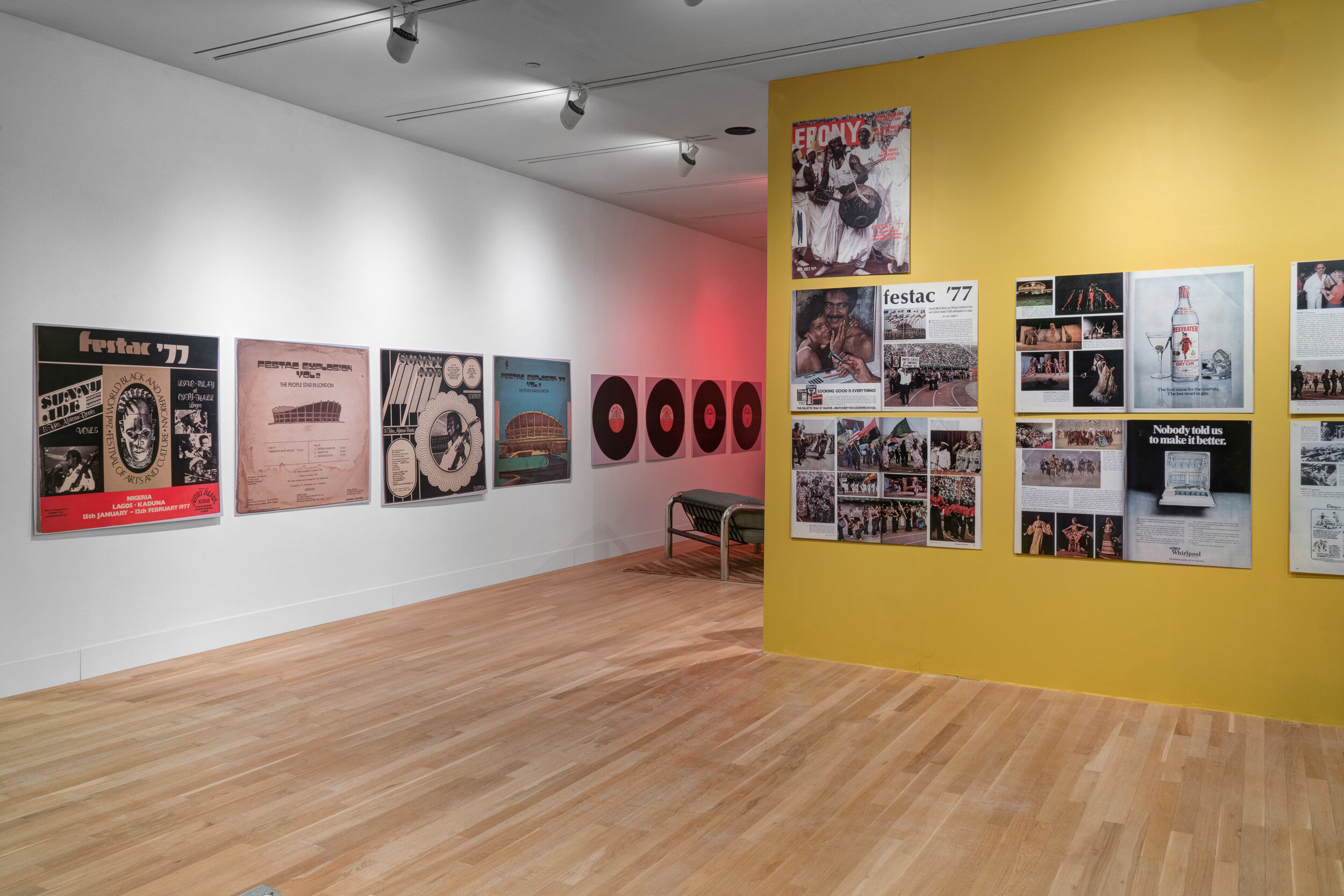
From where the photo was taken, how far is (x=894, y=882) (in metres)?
2.96

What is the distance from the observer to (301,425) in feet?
20.9

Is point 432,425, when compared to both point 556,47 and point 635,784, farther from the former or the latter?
point 635,784

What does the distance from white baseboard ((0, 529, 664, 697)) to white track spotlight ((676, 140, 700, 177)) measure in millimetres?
3528

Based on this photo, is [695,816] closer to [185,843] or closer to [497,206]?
[185,843]

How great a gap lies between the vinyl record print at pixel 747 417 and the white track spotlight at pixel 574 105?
19.6ft

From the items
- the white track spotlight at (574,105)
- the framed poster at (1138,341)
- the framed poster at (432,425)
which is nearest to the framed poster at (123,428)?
the framed poster at (432,425)

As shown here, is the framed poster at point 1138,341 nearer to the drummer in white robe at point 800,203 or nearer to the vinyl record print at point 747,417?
the drummer in white robe at point 800,203

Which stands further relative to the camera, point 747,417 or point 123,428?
point 747,417

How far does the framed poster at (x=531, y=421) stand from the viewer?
316 inches

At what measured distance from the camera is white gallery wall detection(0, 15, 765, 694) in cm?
501

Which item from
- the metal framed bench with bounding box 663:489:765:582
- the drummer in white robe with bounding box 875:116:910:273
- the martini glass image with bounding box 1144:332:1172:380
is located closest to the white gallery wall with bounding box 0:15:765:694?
the metal framed bench with bounding box 663:489:765:582

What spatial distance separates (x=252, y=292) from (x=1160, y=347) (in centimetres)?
Answer: 525

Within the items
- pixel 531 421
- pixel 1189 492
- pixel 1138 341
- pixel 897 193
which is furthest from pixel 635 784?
pixel 531 421

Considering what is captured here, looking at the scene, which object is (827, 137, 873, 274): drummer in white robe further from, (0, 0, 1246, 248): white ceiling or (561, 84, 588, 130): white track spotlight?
(561, 84, 588, 130): white track spotlight
